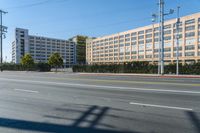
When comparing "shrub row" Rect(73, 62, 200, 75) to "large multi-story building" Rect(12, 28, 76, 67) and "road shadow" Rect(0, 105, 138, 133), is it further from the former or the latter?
"large multi-story building" Rect(12, 28, 76, 67)

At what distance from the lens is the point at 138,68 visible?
35906 millimetres

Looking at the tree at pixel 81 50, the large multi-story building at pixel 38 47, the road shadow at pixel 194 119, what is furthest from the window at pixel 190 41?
the tree at pixel 81 50

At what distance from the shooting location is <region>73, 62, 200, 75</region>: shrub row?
98.9 feet

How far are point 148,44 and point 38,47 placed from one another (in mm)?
80492

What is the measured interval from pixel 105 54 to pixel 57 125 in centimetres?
12360

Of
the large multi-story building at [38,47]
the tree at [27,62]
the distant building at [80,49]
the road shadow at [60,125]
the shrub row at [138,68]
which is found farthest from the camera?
the distant building at [80,49]

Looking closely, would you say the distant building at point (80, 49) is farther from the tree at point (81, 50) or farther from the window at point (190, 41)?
the window at point (190, 41)

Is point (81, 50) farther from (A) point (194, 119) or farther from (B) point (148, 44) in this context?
(A) point (194, 119)

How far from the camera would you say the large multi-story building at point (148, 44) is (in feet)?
A: 272

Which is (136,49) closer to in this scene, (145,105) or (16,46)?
(16,46)

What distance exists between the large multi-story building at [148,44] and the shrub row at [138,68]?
144ft

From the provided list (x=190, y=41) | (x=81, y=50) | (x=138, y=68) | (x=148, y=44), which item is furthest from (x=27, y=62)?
(x=81, y=50)

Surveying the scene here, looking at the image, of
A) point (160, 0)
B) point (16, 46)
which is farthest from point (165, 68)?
point (16, 46)

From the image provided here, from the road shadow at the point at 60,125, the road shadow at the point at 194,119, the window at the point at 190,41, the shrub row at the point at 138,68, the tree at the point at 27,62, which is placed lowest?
the road shadow at the point at 60,125
